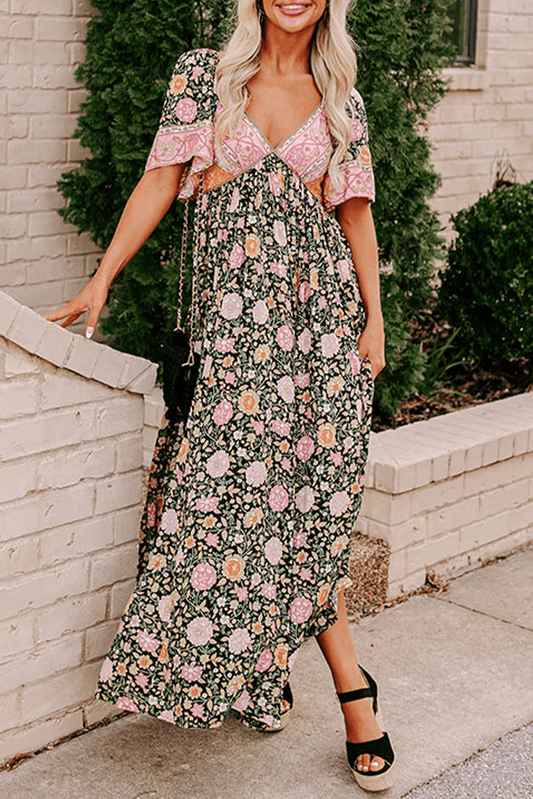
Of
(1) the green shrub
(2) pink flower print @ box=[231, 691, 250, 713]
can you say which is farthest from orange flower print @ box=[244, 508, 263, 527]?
(1) the green shrub

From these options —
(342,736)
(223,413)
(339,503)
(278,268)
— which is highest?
(278,268)

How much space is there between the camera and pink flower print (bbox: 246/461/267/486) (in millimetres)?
3193

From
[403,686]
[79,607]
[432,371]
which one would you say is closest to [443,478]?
[403,686]

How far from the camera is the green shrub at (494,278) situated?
5691 millimetres

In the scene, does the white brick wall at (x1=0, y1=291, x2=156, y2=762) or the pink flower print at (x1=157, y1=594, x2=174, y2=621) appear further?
the pink flower print at (x1=157, y1=594, x2=174, y2=621)

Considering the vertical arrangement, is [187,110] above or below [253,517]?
above

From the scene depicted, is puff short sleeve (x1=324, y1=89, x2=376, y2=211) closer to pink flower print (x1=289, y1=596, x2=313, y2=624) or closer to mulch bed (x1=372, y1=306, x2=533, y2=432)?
pink flower print (x1=289, y1=596, x2=313, y2=624)

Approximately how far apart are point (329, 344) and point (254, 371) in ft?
0.74

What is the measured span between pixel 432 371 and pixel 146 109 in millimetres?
1825

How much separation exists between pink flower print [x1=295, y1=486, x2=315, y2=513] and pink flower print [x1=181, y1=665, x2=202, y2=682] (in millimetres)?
484

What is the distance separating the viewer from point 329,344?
10.8 feet

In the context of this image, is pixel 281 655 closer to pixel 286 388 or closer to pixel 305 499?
pixel 305 499

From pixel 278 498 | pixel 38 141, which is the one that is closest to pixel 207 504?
pixel 278 498

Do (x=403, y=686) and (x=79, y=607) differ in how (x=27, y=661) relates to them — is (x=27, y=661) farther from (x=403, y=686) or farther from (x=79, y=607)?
(x=403, y=686)
